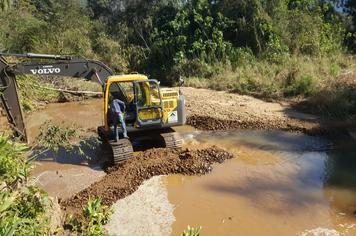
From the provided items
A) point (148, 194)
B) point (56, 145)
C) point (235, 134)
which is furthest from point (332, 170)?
point (56, 145)

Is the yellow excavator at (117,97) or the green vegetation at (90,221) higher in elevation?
the yellow excavator at (117,97)

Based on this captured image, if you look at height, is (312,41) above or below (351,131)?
above

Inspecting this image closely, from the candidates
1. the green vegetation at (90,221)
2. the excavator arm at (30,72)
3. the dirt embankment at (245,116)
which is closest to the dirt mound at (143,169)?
the green vegetation at (90,221)

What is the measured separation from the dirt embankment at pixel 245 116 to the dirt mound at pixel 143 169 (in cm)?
275

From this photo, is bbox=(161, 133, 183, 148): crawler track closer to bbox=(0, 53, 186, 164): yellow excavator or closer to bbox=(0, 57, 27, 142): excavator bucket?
bbox=(0, 53, 186, 164): yellow excavator

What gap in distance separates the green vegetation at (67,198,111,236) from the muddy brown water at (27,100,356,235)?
1196 mm

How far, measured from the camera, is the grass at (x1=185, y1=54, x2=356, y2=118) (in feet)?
43.3

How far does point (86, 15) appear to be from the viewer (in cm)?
2583

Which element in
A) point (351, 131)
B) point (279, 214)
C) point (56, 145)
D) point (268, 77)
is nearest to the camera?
point (279, 214)

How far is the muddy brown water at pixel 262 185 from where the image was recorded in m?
6.90

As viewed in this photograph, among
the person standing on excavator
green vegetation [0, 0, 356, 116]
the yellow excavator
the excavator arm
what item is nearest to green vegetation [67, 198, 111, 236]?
the yellow excavator

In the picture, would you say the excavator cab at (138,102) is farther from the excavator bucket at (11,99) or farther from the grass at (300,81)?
the grass at (300,81)

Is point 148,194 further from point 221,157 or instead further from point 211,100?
point 211,100

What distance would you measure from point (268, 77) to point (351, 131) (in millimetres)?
5536
